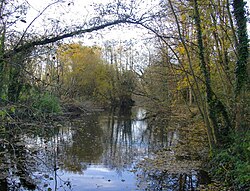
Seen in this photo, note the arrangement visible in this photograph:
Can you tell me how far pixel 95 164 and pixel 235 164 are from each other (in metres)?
4.57

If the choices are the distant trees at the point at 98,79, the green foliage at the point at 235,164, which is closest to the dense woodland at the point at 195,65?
the green foliage at the point at 235,164

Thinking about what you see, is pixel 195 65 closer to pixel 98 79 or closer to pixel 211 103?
pixel 211 103

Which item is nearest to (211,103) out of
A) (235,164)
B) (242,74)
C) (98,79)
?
(242,74)

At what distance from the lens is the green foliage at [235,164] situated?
6188 millimetres

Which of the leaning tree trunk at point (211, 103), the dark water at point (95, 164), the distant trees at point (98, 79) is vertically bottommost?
the dark water at point (95, 164)

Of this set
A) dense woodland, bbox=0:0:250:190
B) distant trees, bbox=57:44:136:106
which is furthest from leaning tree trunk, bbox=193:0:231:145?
distant trees, bbox=57:44:136:106

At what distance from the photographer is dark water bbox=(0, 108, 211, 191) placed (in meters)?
7.36

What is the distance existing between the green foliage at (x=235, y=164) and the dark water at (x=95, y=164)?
20.5 inches

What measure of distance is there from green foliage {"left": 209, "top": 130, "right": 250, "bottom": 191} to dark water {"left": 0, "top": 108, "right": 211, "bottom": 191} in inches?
20.5

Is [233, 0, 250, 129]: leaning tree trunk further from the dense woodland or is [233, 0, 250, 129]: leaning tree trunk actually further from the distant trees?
the distant trees

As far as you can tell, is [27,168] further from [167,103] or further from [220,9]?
[167,103]

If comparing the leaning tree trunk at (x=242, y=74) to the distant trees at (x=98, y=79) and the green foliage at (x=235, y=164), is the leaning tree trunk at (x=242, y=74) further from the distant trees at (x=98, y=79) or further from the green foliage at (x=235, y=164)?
the distant trees at (x=98, y=79)

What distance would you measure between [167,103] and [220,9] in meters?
11.3

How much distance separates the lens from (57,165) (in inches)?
354
